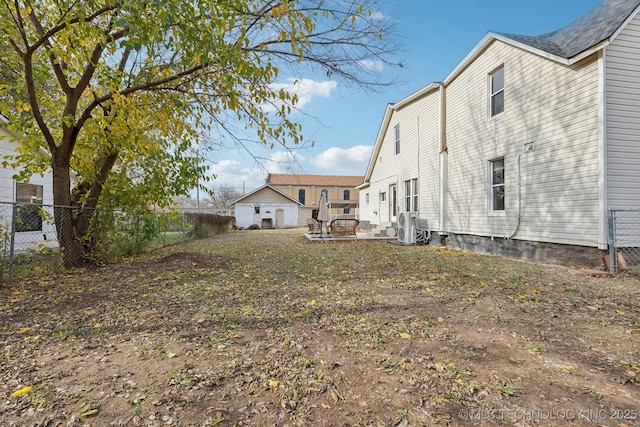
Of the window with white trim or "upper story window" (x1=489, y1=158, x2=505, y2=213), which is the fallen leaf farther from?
the window with white trim

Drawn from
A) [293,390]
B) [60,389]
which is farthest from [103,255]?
[293,390]

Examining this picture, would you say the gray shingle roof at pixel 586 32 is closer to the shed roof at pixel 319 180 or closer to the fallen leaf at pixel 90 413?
the fallen leaf at pixel 90 413

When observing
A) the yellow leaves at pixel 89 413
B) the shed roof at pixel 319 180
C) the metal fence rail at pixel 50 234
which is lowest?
the yellow leaves at pixel 89 413

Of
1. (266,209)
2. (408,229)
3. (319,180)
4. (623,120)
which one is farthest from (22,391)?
(319,180)

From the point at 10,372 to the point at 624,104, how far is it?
32.9 feet

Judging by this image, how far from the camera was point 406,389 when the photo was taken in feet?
7.05

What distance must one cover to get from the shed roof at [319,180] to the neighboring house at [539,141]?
31.9m

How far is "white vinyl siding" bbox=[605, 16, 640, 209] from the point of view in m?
6.01

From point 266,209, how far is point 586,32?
89.7 ft

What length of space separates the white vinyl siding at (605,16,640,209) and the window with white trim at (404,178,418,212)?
7264mm

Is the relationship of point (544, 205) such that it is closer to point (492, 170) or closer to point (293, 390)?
point (492, 170)

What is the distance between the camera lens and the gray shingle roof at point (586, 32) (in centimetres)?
608

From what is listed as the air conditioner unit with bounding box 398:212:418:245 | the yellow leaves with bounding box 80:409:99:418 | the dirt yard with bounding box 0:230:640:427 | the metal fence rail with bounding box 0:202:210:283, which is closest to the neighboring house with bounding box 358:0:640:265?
the air conditioner unit with bounding box 398:212:418:245

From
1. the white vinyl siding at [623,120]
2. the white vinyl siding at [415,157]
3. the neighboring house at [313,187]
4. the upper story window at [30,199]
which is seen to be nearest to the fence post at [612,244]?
the white vinyl siding at [623,120]
